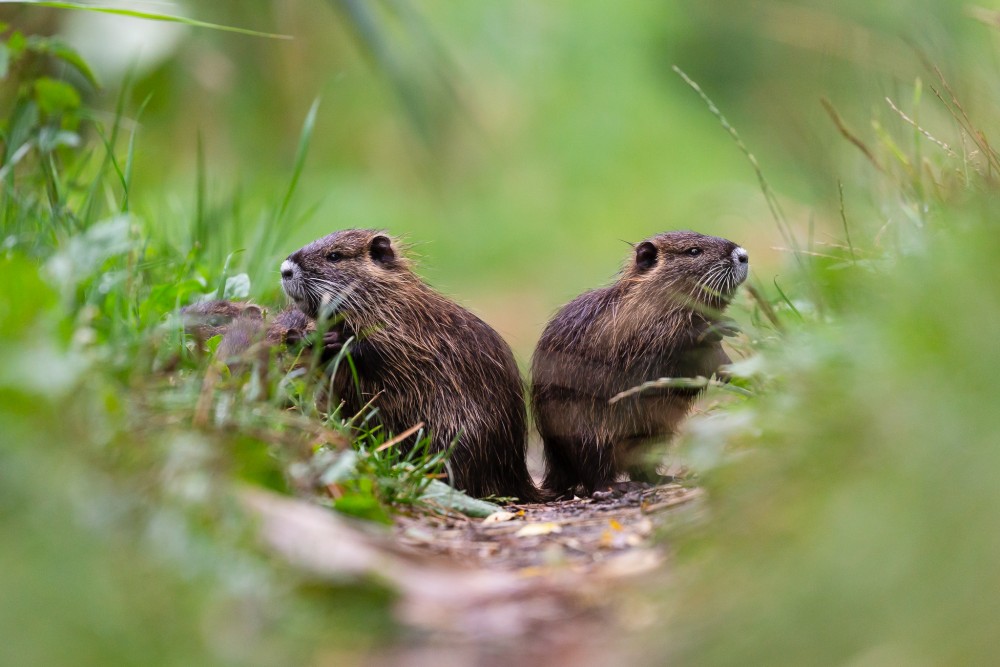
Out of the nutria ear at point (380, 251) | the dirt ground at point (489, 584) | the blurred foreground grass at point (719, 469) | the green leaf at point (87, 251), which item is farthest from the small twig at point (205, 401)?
the nutria ear at point (380, 251)

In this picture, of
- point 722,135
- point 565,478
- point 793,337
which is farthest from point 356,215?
point 793,337

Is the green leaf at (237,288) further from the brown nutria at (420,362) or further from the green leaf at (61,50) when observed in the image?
the green leaf at (61,50)

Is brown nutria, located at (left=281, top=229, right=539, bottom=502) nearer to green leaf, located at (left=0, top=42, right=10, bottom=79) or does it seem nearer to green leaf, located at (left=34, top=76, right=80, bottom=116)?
green leaf, located at (left=34, top=76, right=80, bottom=116)

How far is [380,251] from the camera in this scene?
4.91 meters

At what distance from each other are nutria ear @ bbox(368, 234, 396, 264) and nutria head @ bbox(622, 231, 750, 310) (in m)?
1.02

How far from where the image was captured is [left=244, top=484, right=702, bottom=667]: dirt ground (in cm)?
207

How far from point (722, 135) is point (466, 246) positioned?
3.40 metres

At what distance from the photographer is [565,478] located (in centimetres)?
465

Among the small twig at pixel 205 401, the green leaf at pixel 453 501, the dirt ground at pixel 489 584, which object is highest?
the small twig at pixel 205 401

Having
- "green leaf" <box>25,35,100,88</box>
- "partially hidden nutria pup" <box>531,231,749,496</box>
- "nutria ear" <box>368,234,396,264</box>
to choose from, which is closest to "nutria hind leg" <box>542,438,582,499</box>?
"partially hidden nutria pup" <box>531,231,749,496</box>

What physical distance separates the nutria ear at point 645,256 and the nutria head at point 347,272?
0.98 m

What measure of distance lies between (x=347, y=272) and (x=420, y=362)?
0.57m

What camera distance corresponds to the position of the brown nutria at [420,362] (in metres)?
4.36

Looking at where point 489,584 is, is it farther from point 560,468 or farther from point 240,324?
point 560,468
